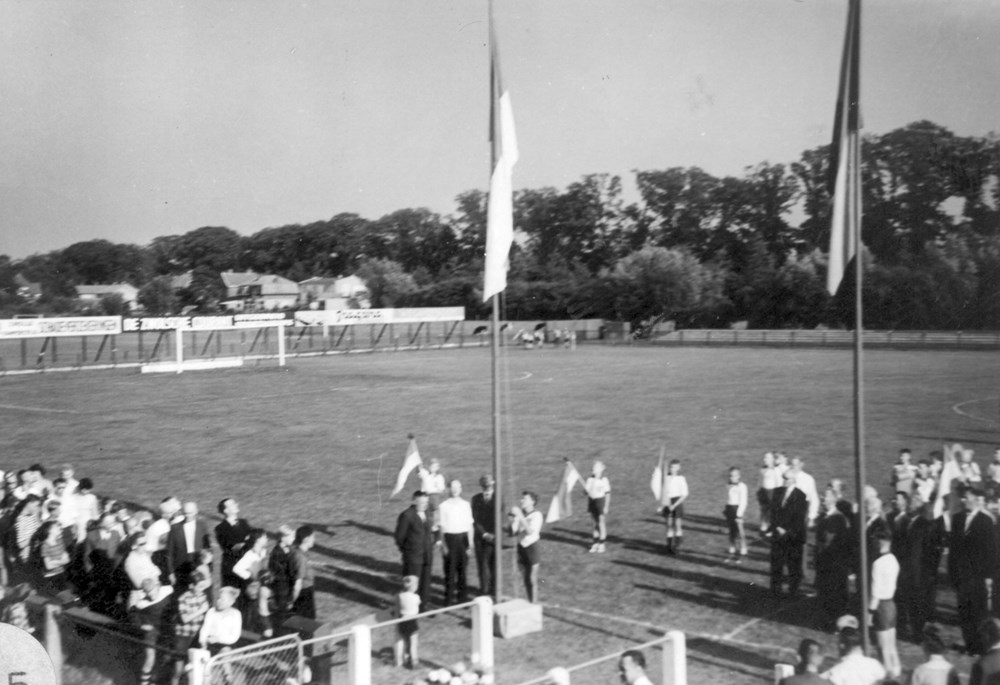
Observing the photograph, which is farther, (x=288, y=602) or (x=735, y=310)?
(x=735, y=310)

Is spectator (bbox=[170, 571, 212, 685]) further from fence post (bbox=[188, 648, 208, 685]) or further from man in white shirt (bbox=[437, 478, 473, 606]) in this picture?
man in white shirt (bbox=[437, 478, 473, 606])

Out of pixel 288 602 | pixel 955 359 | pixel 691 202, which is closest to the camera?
pixel 288 602

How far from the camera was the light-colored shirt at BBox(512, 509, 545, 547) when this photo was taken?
1209 cm

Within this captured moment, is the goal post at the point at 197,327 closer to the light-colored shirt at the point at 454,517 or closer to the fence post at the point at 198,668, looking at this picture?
the light-colored shirt at the point at 454,517

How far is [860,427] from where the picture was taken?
891 cm

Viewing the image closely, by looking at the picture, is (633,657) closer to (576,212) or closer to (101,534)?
(101,534)

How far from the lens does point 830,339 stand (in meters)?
58.8

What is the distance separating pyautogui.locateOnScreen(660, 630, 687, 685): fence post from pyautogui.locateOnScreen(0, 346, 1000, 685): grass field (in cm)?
147

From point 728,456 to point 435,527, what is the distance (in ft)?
34.0

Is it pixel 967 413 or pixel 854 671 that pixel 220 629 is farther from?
pixel 967 413

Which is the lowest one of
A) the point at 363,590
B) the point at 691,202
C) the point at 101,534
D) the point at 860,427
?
the point at 363,590

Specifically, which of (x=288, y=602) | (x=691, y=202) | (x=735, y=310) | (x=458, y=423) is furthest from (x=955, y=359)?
(x=288, y=602)

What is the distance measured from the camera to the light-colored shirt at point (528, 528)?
12086mm

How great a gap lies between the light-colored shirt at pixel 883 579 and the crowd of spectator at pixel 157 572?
19.3ft
